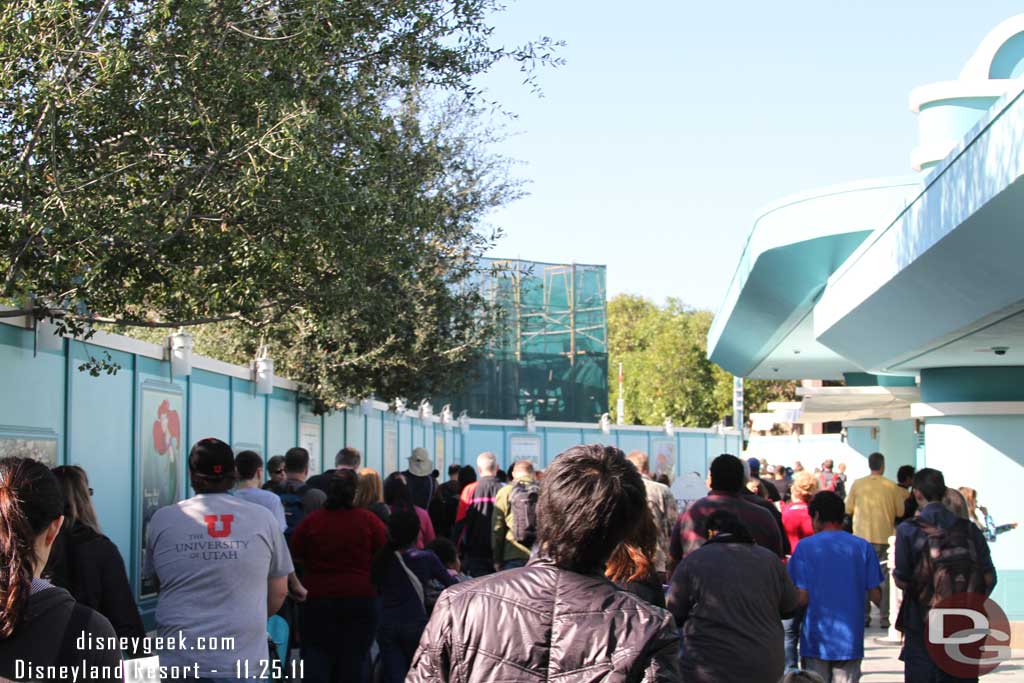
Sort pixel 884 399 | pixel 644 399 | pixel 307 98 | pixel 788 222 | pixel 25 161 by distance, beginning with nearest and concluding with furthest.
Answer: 1. pixel 25 161
2. pixel 307 98
3. pixel 788 222
4. pixel 884 399
5. pixel 644 399

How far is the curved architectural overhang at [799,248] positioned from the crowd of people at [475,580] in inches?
148

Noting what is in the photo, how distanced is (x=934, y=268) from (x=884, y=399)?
32.6ft

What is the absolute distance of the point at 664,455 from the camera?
39969mm

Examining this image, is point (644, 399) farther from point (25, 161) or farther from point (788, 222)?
point (25, 161)

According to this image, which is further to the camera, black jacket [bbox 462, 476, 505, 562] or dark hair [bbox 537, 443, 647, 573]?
black jacket [bbox 462, 476, 505, 562]

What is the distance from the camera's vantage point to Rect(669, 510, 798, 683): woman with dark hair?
→ 5730 millimetres

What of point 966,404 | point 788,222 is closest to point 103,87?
point 788,222

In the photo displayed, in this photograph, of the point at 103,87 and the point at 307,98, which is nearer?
the point at 103,87

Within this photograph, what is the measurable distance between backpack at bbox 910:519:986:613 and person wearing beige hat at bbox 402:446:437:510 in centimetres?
626

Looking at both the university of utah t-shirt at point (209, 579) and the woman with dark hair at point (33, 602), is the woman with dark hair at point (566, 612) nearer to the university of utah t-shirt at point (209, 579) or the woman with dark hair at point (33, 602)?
the woman with dark hair at point (33, 602)

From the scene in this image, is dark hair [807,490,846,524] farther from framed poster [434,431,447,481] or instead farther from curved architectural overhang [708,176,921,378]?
framed poster [434,431,447,481]

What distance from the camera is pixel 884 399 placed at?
64.0ft

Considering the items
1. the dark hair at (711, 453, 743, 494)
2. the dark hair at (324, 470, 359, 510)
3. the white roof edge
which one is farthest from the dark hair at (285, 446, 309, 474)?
the white roof edge

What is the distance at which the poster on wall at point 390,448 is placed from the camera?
79.2 ft
